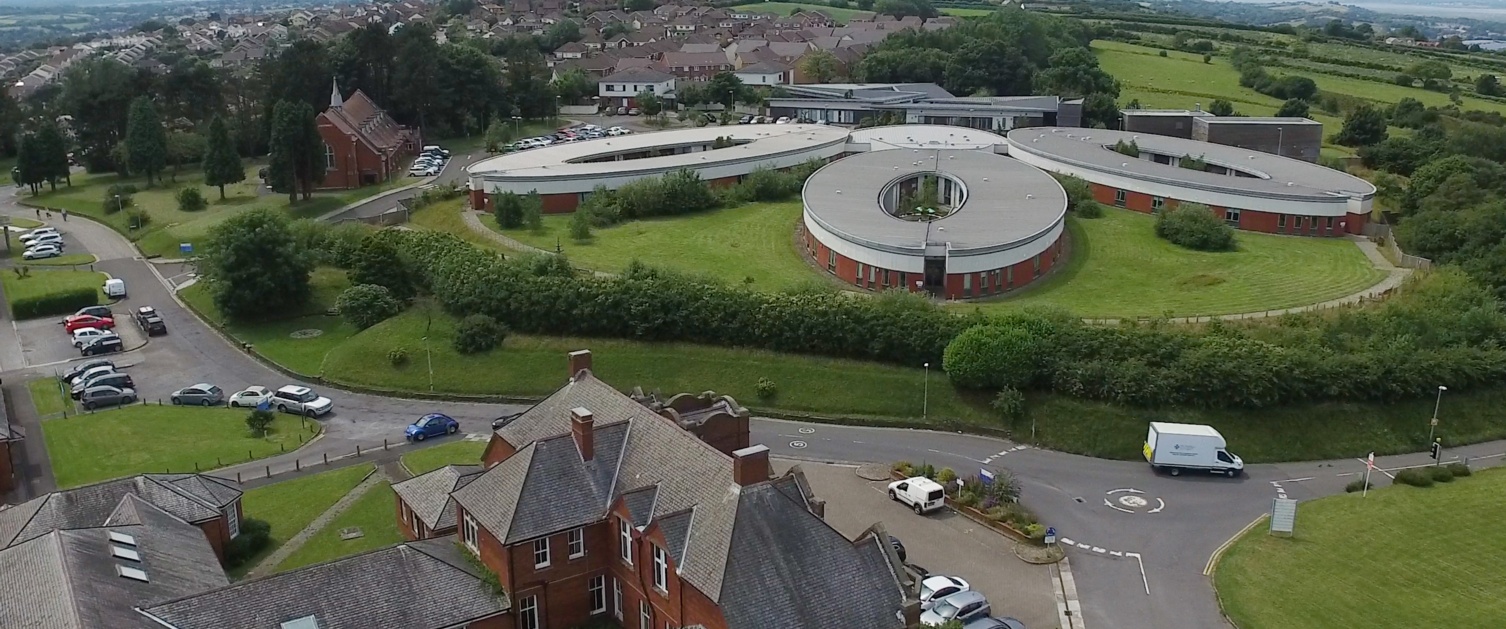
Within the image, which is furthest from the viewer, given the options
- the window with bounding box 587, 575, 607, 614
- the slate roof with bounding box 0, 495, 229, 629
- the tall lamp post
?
the tall lamp post

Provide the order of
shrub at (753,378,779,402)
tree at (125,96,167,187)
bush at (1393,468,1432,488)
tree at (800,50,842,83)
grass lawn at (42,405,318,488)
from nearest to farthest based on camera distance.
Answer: bush at (1393,468,1432,488) < grass lawn at (42,405,318,488) < shrub at (753,378,779,402) < tree at (125,96,167,187) < tree at (800,50,842,83)

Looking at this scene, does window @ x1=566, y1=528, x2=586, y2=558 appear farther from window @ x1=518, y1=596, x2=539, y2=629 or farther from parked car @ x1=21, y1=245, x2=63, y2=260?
parked car @ x1=21, y1=245, x2=63, y2=260

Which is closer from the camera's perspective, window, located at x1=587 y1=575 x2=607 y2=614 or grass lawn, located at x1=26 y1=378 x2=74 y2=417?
window, located at x1=587 y1=575 x2=607 y2=614

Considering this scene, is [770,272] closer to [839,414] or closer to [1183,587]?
[839,414]

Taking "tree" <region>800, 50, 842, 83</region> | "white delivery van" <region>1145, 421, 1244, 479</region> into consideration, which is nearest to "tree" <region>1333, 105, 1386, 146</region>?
"tree" <region>800, 50, 842, 83</region>

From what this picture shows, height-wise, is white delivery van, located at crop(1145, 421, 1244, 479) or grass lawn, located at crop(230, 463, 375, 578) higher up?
white delivery van, located at crop(1145, 421, 1244, 479)

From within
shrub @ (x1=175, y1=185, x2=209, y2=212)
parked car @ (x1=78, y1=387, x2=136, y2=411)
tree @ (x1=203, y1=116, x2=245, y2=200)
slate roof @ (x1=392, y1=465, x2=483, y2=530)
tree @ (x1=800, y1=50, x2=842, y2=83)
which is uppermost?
tree @ (x1=800, y1=50, x2=842, y2=83)

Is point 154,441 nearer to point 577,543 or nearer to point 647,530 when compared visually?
point 577,543
